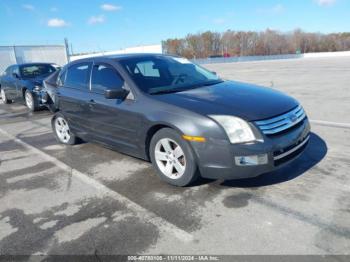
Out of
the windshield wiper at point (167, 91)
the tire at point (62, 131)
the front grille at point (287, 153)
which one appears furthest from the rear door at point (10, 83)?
the front grille at point (287, 153)

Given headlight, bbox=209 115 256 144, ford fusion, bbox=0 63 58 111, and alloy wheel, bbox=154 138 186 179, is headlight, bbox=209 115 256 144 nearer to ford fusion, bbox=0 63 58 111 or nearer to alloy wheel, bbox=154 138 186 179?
alloy wheel, bbox=154 138 186 179

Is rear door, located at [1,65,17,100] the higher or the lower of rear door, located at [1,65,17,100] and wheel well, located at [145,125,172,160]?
the higher

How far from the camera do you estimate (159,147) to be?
396cm

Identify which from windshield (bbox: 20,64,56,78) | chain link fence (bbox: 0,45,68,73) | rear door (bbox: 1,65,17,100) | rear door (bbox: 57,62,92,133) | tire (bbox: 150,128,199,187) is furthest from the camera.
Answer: chain link fence (bbox: 0,45,68,73)

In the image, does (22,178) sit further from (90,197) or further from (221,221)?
(221,221)

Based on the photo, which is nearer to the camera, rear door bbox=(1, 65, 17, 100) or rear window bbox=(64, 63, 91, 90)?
rear window bbox=(64, 63, 91, 90)

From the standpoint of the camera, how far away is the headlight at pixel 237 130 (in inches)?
130

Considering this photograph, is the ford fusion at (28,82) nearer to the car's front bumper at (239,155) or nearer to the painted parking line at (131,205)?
the painted parking line at (131,205)

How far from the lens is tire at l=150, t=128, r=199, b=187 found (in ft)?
11.8

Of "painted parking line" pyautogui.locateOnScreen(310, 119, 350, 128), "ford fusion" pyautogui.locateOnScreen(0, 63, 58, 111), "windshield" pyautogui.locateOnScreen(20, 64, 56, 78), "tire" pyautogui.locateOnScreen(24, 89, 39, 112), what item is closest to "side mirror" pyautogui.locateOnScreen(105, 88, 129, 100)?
"painted parking line" pyautogui.locateOnScreen(310, 119, 350, 128)

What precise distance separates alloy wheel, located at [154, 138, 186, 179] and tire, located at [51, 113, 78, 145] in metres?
2.61

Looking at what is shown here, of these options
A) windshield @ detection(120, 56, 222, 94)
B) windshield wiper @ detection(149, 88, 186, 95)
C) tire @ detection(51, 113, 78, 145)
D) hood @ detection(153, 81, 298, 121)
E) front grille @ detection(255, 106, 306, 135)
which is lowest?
tire @ detection(51, 113, 78, 145)

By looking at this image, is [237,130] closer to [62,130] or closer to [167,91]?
[167,91]

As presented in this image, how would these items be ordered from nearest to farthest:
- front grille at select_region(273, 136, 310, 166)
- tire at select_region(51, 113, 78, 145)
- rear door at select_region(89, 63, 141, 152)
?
front grille at select_region(273, 136, 310, 166), rear door at select_region(89, 63, 141, 152), tire at select_region(51, 113, 78, 145)
